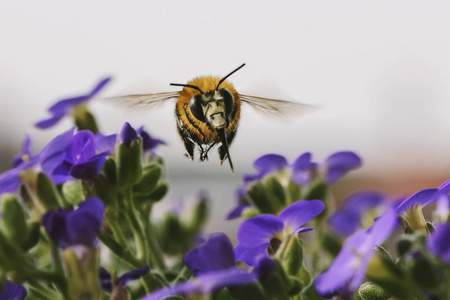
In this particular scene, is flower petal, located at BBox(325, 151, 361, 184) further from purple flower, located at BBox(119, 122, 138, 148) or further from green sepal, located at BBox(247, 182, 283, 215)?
purple flower, located at BBox(119, 122, 138, 148)

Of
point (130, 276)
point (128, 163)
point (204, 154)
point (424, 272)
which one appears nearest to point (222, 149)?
point (204, 154)

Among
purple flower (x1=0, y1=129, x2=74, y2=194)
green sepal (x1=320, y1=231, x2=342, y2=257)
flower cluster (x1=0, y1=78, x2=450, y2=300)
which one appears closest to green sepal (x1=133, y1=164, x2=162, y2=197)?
flower cluster (x1=0, y1=78, x2=450, y2=300)

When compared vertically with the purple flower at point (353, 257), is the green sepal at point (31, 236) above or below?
below

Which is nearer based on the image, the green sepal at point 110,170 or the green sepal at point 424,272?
the green sepal at point 424,272

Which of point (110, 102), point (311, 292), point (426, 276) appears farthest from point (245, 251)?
point (110, 102)

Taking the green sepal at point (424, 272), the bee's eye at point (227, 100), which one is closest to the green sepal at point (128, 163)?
the bee's eye at point (227, 100)

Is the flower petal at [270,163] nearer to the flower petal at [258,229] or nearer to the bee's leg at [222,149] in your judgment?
the bee's leg at [222,149]

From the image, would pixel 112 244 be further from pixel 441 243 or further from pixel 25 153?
pixel 441 243
